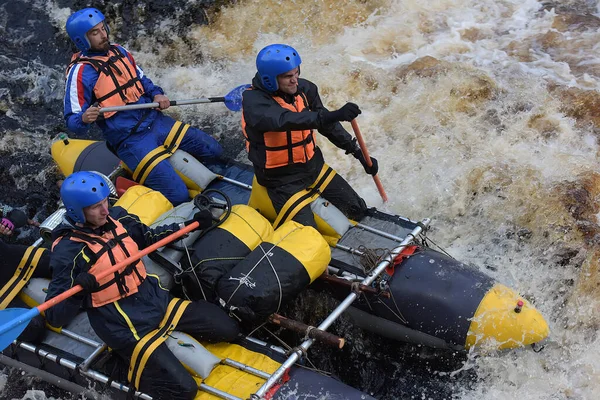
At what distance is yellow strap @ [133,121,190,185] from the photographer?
5398 mm

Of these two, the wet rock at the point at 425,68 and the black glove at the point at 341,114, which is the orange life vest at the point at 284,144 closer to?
the black glove at the point at 341,114

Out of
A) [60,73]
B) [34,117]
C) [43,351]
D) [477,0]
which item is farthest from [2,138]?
[477,0]

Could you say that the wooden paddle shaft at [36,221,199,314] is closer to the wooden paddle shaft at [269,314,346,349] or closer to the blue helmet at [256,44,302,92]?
the wooden paddle shaft at [269,314,346,349]

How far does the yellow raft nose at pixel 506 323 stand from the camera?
13.9ft

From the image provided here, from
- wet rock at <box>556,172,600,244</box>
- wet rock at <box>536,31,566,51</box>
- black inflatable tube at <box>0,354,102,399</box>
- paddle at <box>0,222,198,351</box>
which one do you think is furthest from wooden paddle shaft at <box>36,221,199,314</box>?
wet rock at <box>536,31,566,51</box>

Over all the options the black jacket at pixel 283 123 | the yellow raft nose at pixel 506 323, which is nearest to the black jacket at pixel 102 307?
the black jacket at pixel 283 123

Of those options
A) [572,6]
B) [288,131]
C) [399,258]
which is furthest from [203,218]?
[572,6]

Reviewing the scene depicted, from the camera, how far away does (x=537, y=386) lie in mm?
4602

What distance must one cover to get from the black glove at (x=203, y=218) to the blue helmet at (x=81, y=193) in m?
0.69

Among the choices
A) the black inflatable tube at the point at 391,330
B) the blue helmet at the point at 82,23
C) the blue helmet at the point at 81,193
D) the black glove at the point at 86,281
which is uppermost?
the blue helmet at the point at 82,23

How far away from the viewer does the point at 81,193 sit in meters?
3.83

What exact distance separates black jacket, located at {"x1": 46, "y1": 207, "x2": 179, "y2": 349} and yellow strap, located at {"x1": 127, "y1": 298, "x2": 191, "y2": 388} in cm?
4

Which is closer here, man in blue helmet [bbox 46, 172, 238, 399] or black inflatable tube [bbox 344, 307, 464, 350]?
man in blue helmet [bbox 46, 172, 238, 399]

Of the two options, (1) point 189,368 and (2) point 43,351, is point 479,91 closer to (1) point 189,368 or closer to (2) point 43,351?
(1) point 189,368
